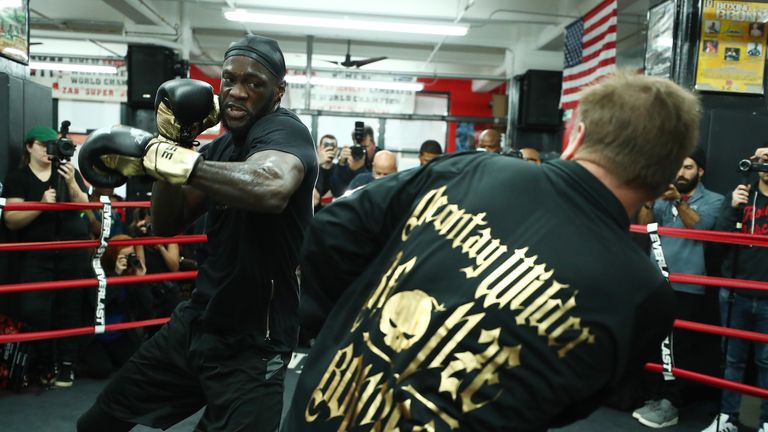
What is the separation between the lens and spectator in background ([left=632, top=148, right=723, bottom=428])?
3.74m

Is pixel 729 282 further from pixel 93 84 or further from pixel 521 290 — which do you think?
pixel 93 84

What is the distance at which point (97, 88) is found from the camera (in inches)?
461

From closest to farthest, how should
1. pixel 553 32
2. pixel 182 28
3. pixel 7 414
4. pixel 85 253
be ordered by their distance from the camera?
pixel 7 414 → pixel 85 253 → pixel 553 32 → pixel 182 28

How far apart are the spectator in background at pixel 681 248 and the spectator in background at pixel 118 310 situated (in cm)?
315

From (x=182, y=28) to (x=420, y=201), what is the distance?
370 inches

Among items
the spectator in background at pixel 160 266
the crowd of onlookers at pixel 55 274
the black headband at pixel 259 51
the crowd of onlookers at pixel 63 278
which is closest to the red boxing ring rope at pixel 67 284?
the crowd of onlookers at pixel 63 278

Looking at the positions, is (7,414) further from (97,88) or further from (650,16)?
(97,88)

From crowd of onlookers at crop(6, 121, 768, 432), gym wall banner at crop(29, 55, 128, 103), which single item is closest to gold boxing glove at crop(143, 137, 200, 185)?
crowd of onlookers at crop(6, 121, 768, 432)

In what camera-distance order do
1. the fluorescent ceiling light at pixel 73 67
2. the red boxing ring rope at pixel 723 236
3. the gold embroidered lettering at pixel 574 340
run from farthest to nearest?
the fluorescent ceiling light at pixel 73 67 → the red boxing ring rope at pixel 723 236 → the gold embroidered lettering at pixel 574 340

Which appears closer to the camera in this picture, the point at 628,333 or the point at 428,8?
the point at 628,333

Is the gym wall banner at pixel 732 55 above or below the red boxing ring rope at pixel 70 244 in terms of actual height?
above

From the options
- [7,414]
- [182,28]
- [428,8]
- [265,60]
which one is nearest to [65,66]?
[182,28]

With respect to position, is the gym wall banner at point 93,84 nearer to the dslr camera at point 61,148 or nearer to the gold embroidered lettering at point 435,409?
the dslr camera at point 61,148

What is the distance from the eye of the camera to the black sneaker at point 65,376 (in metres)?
3.84
